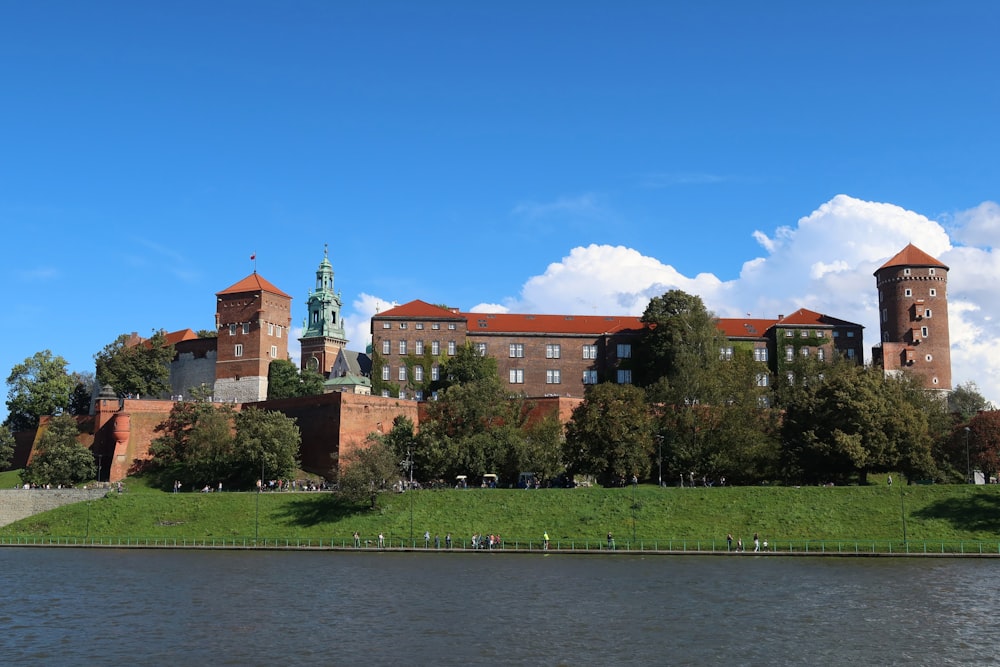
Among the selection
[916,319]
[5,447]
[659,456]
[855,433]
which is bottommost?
[659,456]

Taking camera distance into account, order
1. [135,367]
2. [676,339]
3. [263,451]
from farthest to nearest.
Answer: [135,367], [676,339], [263,451]

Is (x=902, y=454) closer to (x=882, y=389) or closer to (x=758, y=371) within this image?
(x=882, y=389)

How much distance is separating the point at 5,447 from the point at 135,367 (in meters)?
11.9

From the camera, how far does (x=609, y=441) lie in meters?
58.7

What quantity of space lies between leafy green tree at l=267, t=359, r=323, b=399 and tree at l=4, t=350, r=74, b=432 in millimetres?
15812

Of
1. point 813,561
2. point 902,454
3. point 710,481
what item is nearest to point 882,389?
point 902,454

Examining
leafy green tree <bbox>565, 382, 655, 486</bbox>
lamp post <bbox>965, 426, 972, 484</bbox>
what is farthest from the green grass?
lamp post <bbox>965, 426, 972, 484</bbox>

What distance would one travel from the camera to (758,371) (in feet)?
272

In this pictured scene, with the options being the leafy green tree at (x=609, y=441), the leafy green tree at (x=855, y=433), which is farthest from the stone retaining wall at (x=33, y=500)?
the leafy green tree at (x=855, y=433)

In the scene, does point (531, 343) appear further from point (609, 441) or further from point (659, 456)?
point (609, 441)

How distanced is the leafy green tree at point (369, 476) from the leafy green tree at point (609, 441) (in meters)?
10.4

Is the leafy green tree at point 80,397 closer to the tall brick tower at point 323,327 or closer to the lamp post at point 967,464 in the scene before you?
the tall brick tower at point 323,327

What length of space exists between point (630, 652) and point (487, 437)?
37246 millimetres

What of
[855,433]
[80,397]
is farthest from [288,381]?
[855,433]
